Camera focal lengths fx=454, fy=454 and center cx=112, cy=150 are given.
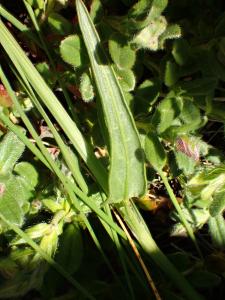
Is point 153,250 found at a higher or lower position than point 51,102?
lower

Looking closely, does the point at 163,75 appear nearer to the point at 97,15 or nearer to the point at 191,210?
the point at 97,15

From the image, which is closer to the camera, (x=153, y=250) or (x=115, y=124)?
(x=115, y=124)

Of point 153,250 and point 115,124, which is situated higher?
point 115,124

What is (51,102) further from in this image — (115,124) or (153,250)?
(153,250)

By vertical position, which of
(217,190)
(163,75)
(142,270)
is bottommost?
(142,270)

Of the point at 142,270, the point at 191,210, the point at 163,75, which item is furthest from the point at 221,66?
the point at 142,270

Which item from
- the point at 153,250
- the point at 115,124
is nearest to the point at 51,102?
the point at 115,124
